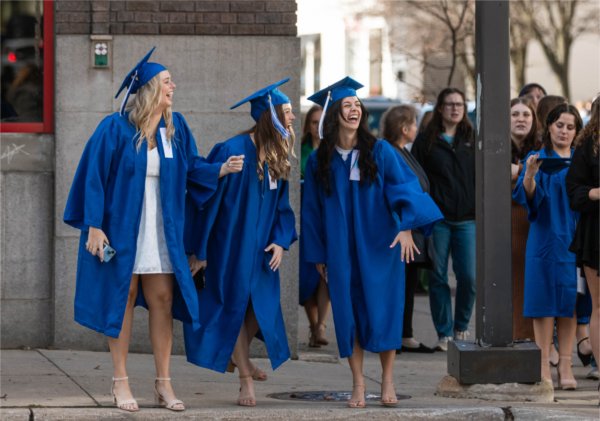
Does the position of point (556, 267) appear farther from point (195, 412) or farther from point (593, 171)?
point (195, 412)

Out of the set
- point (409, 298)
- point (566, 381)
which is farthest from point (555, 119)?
point (409, 298)

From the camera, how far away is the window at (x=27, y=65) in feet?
34.2

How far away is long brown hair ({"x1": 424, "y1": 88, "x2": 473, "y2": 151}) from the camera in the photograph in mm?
11250

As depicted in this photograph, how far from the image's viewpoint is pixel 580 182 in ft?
28.9

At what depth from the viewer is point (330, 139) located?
850cm

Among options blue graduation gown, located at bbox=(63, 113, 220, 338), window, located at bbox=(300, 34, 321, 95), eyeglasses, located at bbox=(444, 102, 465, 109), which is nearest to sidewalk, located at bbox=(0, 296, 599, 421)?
blue graduation gown, located at bbox=(63, 113, 220, 338)

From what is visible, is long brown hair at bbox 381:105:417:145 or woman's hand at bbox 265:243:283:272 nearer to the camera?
woman's hand at bbox 265:243:283:272

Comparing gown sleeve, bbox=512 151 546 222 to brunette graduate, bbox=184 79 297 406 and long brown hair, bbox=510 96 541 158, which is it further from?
brunette graduate, bbox=184 79 297 406

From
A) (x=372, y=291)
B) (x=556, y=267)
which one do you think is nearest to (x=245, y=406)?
(x=372, y=291)

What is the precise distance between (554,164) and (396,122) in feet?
6.58

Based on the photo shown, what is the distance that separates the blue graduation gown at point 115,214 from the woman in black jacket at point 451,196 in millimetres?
3701

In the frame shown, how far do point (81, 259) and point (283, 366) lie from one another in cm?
269

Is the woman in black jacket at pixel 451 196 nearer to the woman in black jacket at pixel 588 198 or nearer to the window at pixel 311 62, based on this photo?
the woman in black jacket at pixel 588 198

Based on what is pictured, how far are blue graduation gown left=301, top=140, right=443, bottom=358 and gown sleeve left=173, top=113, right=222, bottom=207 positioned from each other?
716 mm
